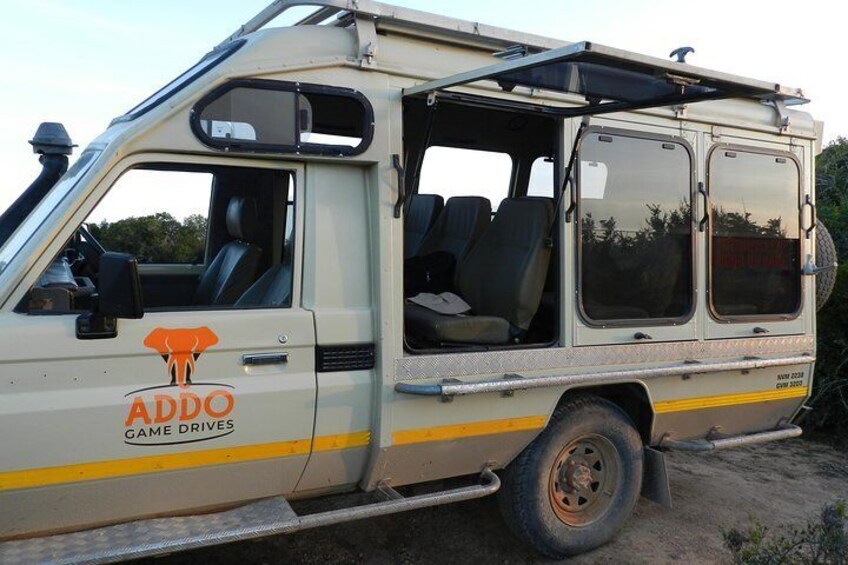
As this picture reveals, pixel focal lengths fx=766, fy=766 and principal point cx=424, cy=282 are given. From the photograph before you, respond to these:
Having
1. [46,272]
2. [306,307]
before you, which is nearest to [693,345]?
[306,307]

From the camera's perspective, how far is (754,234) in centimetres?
492

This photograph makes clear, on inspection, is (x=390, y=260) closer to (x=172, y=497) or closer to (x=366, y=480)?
(x=366, y=480)

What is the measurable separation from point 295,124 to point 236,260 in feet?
2.98

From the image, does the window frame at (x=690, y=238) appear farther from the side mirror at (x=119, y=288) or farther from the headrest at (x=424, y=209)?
the side mirror at (x=119, y=288)

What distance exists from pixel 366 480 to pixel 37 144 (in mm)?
2794

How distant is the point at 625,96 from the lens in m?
3.72

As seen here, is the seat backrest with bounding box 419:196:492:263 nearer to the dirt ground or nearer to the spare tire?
the dirt ground

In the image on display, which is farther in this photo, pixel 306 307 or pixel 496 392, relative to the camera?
pixel 496 392

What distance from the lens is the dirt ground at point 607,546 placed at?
14.1ft

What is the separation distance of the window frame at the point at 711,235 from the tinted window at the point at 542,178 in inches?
37.8

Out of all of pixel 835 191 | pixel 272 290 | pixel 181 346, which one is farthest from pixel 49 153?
pixel 835 191

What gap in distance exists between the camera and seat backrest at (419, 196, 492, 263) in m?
5.22

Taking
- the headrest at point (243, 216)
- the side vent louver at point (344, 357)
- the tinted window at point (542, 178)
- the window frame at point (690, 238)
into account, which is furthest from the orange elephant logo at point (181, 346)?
the tinted window at point (542, 178)

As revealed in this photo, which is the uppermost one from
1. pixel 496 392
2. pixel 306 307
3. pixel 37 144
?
pixel 37 144
